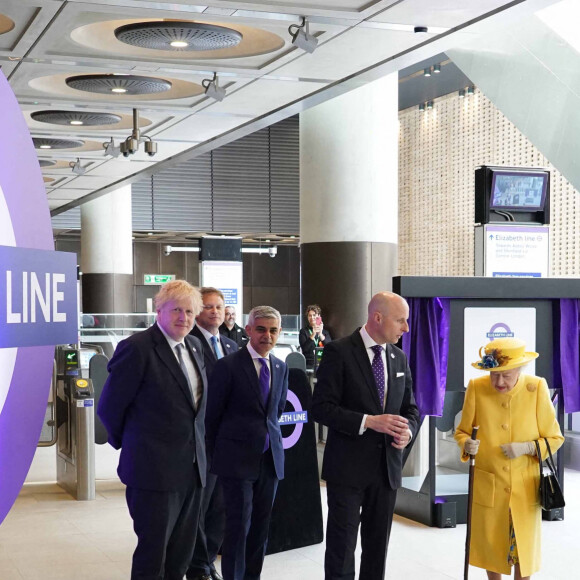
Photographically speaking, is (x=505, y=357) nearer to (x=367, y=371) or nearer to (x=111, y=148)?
(x=367, y=371)

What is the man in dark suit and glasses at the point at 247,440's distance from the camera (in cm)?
443

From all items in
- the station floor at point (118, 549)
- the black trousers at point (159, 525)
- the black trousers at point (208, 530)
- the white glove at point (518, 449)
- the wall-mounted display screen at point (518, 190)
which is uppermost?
the wall-mounted display screen at point (518, 190)

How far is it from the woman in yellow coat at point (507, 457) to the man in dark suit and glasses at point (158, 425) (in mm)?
1226

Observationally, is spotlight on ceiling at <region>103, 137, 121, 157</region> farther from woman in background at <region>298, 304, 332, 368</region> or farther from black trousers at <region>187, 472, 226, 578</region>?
black trousers at <region>187, 472, 226, 578</region>

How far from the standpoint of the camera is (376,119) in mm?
9492

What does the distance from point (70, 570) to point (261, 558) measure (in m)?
1.46

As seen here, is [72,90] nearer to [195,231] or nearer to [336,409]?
[336,409]

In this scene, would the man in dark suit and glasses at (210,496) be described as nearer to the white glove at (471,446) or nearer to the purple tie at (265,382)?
the purple tie at (265,382)

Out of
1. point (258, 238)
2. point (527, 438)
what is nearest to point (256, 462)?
point (527, 438)

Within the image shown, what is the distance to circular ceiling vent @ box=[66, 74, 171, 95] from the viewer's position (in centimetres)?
797

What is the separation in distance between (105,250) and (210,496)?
15.8 m

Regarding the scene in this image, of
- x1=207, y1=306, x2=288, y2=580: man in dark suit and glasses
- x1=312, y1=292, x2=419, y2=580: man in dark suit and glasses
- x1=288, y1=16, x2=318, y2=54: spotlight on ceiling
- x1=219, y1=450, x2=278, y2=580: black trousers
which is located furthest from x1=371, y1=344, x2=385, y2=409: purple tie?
x1=288, y1=16, x2=318, y2=54: spotlight on ceiling

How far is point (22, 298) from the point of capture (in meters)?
1.50

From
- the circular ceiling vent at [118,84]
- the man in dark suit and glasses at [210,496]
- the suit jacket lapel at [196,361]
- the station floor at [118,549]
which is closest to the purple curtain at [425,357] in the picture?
the station floor at [118,549]
